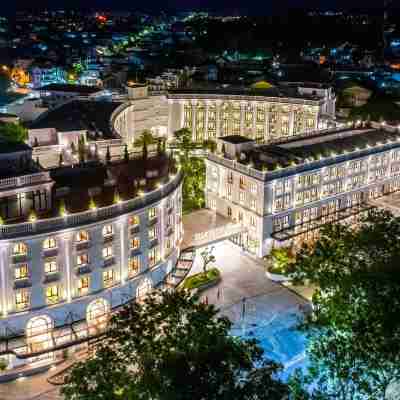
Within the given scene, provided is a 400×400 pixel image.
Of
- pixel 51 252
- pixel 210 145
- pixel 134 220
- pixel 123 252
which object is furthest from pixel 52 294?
pixel 210 145

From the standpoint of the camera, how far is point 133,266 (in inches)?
2363

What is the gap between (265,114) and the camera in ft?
409

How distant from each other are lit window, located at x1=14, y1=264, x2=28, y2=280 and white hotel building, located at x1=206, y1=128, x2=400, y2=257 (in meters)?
33.4

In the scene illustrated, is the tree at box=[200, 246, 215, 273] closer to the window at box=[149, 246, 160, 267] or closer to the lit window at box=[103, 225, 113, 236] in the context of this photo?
the window at box=[149, 246, 160, 267]

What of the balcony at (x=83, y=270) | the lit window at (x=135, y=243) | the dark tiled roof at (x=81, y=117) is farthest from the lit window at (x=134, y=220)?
the dark tiled roof at (x=81, y=117)

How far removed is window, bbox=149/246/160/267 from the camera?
62219 millimetres

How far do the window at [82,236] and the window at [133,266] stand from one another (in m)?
6.18

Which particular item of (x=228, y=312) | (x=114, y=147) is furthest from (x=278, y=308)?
(x=114, y=147)

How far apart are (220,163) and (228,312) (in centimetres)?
2576

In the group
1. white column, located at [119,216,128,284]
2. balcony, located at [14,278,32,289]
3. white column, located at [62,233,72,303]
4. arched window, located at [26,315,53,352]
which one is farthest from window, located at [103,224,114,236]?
arched window, located at [26,315,53,352]

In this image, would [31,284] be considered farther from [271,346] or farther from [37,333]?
[271,346]

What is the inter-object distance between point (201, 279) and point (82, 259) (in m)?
18.1

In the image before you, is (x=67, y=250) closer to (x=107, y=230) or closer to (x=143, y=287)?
(x=107, y=230)

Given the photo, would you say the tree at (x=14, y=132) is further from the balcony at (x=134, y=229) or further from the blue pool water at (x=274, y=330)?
the blue pool water at (x=274, y=330)
